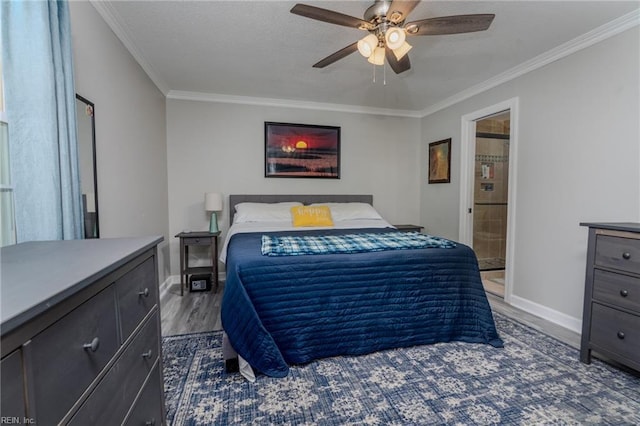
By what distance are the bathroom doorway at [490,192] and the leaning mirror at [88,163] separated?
466cm

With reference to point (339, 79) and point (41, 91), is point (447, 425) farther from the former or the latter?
point (339, 79)

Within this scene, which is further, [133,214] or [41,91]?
[133,214]

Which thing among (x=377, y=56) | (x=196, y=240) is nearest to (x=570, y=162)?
(x=377, y=56)

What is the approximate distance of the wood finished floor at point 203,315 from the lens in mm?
2418

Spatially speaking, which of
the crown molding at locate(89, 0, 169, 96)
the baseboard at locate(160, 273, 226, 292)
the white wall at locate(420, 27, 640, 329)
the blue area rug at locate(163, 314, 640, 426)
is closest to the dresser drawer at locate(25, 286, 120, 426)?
the blue area rug at locate(163, 314, 640, 426)

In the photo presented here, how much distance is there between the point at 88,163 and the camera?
1.82m

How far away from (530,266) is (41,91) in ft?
12.2

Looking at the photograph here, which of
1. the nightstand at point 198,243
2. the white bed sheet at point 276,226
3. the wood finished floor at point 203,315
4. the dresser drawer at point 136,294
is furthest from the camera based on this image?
the nightstand at point 198,243

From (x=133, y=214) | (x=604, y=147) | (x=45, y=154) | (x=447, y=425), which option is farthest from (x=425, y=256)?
(x=133, y=214)

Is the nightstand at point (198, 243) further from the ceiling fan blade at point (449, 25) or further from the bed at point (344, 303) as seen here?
the ceiling fan blade at point (449, 25)

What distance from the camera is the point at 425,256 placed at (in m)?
2.12

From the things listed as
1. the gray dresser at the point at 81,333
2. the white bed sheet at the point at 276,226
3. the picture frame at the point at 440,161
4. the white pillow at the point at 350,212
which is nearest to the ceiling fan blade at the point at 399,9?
the gray dresser at the point at 81,333

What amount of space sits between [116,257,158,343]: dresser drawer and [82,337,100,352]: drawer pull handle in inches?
5.8

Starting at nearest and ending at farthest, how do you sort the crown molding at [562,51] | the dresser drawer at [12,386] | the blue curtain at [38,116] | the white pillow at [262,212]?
1. the dresser drawer at [12,386]
2. the blue curtain at [38,116]
3. the crown molding at [562,51]
4. the white pillow at [262,212]
